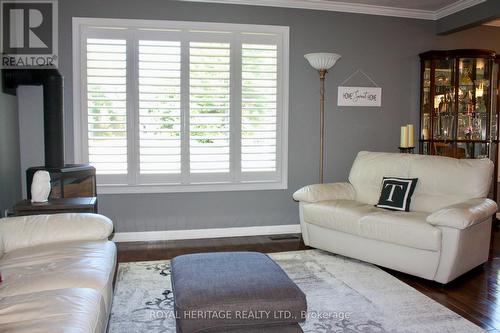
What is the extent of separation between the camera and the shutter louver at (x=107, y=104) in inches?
172

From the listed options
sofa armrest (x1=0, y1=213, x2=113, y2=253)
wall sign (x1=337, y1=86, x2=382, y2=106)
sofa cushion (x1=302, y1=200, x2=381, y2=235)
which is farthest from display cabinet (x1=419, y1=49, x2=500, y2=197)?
sofa armrest (x1=0, y1=213, x2=113, y2=253)

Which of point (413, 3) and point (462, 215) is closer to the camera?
point (462, 215)

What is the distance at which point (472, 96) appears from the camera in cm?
505

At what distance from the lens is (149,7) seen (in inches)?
176

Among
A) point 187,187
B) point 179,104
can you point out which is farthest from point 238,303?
point 179,104

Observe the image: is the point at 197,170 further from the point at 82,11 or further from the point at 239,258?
the point at 239,258

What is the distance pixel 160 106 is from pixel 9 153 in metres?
1.44

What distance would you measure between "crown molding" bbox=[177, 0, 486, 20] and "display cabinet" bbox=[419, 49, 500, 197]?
48 centimetres

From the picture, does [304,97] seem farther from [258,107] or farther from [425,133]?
[425,133]

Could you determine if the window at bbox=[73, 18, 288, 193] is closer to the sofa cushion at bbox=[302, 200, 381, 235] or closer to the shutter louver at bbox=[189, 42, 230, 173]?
the shutter louver at bbox=[189, 42, 230, 173]

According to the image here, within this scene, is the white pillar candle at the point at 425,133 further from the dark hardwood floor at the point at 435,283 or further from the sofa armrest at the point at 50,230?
the sofa armrest at the point at 50,230

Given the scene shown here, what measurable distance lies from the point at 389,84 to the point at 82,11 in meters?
3.42

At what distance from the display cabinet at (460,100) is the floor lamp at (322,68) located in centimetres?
128

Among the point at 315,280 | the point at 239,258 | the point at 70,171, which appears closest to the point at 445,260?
the point at 315,280
